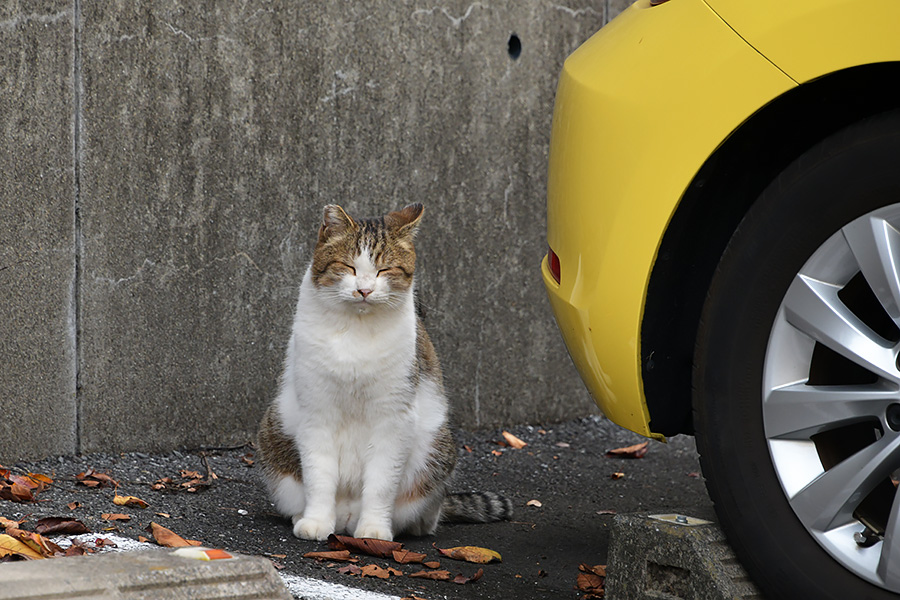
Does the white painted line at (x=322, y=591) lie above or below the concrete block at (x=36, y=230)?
below

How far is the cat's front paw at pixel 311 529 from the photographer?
3.52 m

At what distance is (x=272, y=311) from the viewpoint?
191 inches

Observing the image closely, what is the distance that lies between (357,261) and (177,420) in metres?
1.60

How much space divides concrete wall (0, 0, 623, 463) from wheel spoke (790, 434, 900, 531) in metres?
3.06

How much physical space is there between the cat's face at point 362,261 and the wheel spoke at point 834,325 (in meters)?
1.55

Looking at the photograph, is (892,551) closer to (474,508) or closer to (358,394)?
(358,394)

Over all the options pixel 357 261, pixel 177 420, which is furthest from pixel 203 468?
pixel 357 261

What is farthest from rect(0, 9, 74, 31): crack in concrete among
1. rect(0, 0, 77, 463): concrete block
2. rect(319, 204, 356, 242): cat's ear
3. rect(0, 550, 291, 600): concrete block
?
rect(0, 550, 291, 600): concrete block

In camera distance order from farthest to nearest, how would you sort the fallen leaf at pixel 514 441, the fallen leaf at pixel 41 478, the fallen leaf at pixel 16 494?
1. the fallen leaf at pixel 514 441
2. the fallen leaf at pixel 41 478
3. the fallen leaf at pixel 16 494

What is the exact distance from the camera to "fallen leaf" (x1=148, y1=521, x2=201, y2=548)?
10.6 feet

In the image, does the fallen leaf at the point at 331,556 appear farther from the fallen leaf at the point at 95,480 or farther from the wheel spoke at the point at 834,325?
the wheel spoke at the point at 834,325

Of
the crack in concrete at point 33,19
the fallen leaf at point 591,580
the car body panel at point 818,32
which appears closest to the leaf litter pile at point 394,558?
the fallen leaf at point 591,580

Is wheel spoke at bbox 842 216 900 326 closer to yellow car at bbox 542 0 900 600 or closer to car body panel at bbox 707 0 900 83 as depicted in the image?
yellow car at bbox 542 0 900 600

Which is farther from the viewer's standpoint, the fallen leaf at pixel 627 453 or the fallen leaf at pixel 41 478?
the fallen leaf at pixel 627 453
